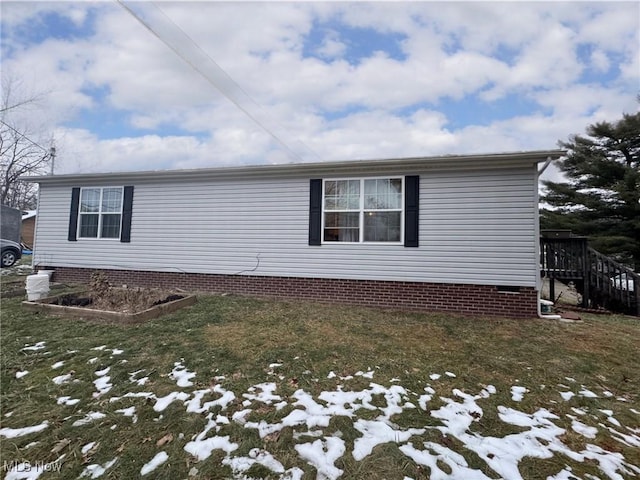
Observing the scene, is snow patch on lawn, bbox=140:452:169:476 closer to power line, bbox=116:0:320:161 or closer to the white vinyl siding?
the white vinyl siding

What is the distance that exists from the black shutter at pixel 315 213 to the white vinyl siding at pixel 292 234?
14 cm

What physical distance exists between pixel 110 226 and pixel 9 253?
777 centimetres

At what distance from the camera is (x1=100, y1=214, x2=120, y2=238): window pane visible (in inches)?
321

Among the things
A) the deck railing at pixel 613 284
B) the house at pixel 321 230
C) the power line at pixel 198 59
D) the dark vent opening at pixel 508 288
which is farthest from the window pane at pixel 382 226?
the power line at pixel 198 59

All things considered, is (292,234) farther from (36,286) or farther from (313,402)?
(36,286)

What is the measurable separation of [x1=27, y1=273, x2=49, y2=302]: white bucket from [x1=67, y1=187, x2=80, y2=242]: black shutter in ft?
8.97

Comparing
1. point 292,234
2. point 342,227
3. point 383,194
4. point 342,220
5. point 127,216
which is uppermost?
point 383,194

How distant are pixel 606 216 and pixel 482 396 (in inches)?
712

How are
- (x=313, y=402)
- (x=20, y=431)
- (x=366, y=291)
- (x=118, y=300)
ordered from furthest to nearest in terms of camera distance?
(x=366, y=291) → (x=118, y=300) → (x=313, y=402) → (x=20, y=431)

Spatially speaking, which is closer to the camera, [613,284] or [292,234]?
[292,234]

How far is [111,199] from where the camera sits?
8.23 meters

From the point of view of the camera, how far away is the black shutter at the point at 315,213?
6.78m

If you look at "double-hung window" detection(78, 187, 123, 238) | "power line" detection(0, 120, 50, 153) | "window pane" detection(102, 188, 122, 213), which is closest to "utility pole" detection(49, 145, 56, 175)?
"power line" detection(0, 120, 50, 153)

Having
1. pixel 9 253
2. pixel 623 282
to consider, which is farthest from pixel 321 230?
pixel 9 253
